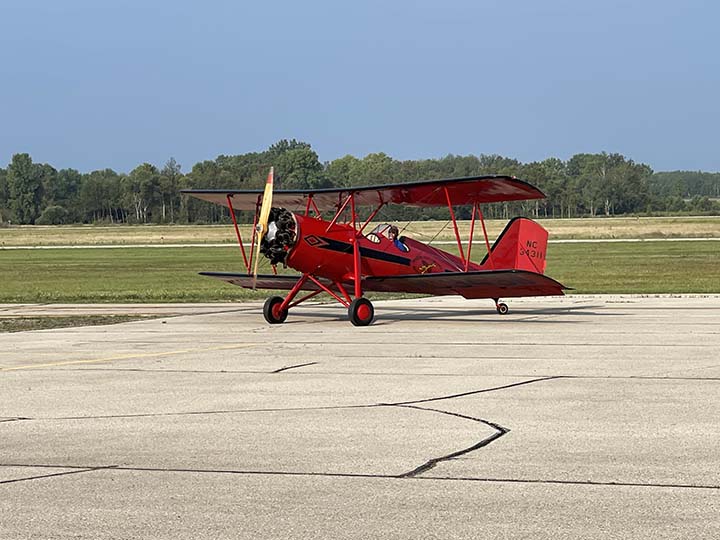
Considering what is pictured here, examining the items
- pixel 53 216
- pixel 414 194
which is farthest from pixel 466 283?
pixel 53 216

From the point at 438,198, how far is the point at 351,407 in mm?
12301

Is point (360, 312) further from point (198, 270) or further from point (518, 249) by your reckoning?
point (198, 270)

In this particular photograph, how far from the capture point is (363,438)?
8648mm

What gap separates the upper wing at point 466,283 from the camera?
1991cm

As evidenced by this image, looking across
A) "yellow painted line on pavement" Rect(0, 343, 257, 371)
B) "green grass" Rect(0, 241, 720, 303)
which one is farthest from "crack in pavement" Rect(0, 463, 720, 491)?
"green grass" Rect(0, 241, 720, 303)

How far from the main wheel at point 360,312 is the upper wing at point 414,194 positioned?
219 cm

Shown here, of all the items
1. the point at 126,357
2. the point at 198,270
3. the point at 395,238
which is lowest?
the point at 198,270

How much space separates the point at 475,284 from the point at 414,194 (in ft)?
7.84

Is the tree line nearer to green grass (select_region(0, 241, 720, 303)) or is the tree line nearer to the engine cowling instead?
green grass (select_region(0, 241, 720, 303))

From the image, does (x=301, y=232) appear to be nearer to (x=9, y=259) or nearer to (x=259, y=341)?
(x=259, y=341)

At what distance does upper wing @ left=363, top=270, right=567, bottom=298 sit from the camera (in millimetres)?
19844

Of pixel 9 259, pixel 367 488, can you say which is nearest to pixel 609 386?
pixel 367 488

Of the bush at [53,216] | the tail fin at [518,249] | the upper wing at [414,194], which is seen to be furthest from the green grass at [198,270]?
the bush at [53,216]

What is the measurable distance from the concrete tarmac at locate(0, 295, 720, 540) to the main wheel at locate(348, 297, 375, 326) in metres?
2.84
